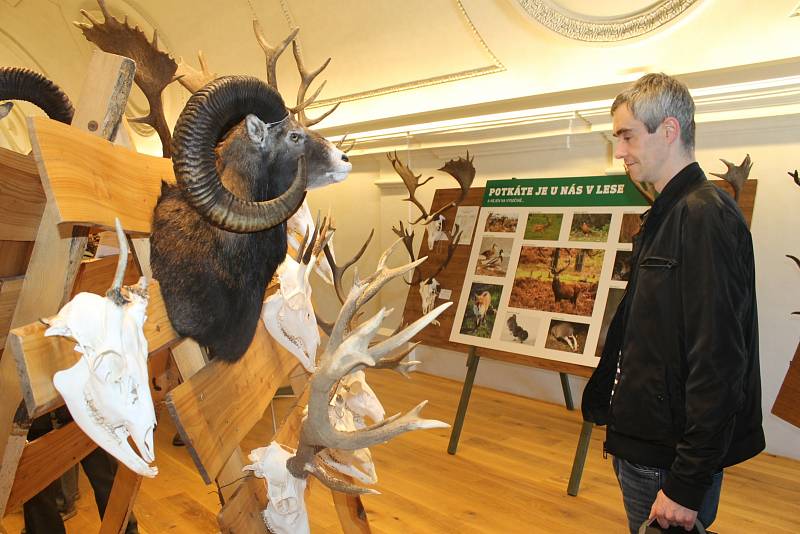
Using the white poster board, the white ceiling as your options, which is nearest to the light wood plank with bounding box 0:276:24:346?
the white poster board

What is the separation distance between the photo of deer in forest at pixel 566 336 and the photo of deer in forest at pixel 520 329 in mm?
104

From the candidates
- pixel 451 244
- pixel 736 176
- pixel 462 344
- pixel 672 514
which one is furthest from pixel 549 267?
pixel 672 514

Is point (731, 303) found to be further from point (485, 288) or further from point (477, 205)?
point (477, 205)

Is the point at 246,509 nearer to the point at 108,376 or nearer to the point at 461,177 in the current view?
the point at 108,376

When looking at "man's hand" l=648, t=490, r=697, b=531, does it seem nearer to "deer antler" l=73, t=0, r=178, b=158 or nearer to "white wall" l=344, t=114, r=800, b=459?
"deer antler" l=73, t=0, r=178, b=158

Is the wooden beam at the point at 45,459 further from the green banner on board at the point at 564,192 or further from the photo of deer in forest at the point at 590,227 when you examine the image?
the green banner on board at the point at 564,192

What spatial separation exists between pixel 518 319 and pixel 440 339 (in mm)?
728

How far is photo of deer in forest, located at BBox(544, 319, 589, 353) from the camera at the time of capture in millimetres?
3488

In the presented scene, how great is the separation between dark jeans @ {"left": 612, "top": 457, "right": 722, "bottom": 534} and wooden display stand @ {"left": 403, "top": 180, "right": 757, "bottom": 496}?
146 cm

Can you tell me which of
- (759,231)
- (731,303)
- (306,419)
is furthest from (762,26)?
(306,419)

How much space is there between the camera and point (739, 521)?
304 cm

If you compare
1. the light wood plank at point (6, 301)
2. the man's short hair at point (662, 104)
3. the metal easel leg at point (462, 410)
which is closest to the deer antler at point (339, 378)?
the light wood plank at point (6, 301)

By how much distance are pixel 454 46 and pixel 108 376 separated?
16.7 ft

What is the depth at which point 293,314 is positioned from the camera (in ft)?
5.54
